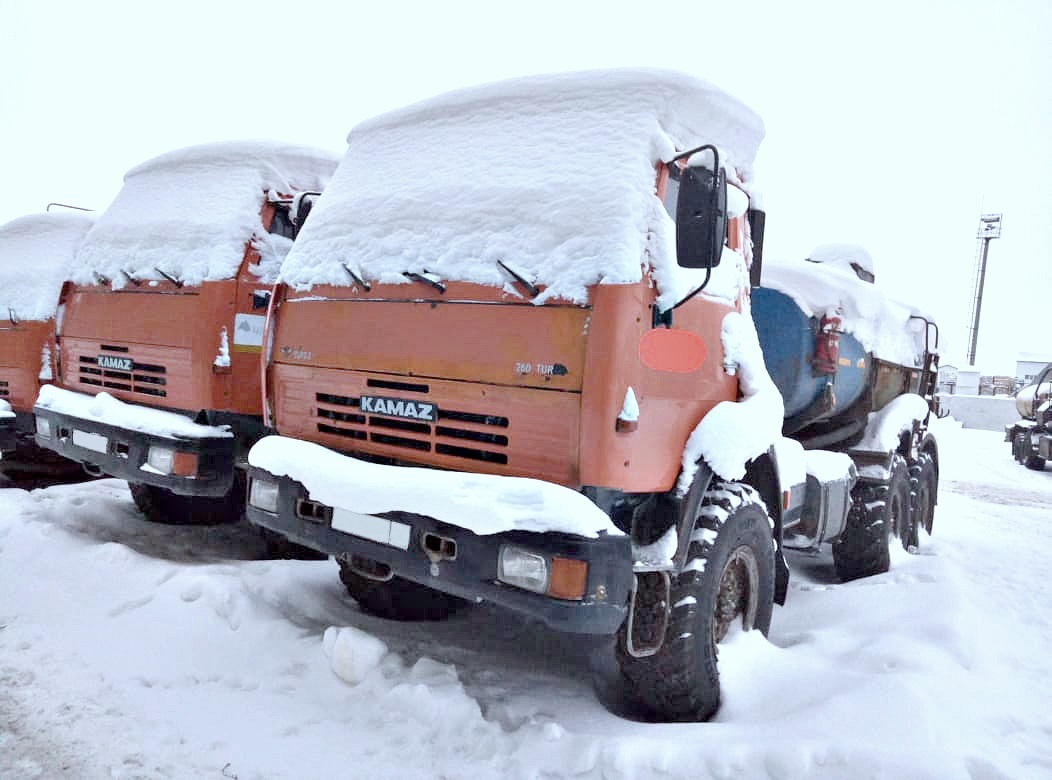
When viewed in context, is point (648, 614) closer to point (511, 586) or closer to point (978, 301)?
point (511, 586)

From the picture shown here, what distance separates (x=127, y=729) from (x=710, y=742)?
216 centimetres

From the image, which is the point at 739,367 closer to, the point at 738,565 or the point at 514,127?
the point at 738,565

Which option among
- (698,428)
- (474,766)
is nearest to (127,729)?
(474,766)

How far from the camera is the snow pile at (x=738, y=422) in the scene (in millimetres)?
3299

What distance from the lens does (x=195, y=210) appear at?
17.3 ft

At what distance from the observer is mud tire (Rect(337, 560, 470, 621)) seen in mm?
4051

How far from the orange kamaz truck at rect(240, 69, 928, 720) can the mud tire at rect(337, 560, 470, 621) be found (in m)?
0.48

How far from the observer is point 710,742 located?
286 centimetres

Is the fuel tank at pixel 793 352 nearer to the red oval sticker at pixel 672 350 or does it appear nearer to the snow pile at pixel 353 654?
the red oval sticker at pixel 672 350

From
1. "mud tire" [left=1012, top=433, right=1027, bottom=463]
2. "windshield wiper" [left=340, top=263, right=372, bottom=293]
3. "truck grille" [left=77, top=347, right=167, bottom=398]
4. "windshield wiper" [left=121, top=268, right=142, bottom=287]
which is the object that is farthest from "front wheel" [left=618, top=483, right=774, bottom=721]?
"mud tire" [left=1012, top=433, right=1027, bottom=463]

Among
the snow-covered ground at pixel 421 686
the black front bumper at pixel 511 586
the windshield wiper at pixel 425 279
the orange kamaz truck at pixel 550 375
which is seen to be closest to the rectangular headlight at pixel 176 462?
the snow-covered ground at pixel 421 686

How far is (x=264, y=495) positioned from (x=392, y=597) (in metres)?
0.98

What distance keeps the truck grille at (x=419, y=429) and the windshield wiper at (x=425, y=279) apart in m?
0.43

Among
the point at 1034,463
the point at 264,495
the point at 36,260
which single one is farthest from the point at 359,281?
the point at 1034,463
